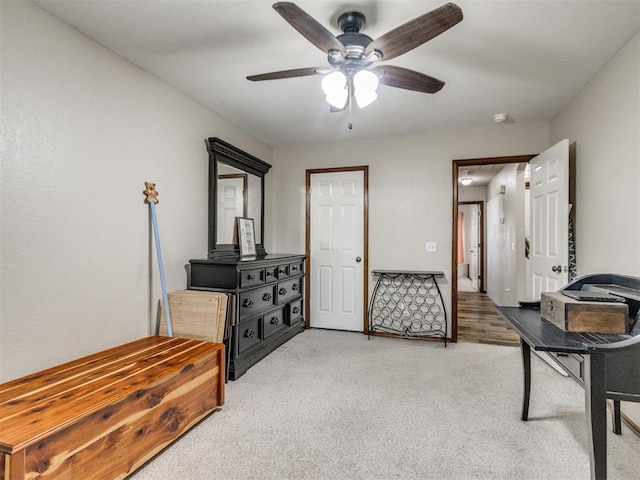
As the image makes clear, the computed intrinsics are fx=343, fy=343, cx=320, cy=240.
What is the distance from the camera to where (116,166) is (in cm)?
231

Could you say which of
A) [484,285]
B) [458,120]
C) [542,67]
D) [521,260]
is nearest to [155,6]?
[542,67]

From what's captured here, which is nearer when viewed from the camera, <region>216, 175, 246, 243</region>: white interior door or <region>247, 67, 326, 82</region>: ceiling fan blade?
<region>247, 67, 326, 82</region>: ceiling fan blade

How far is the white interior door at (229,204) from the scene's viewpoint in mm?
3420

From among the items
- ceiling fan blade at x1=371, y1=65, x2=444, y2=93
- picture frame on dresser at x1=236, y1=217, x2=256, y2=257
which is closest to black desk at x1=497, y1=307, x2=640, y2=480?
ceiling fan blade at x1=371, y1=65, x2=444, y2=93

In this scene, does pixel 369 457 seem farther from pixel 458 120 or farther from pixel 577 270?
pixel 458 120

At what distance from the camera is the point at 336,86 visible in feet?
6.11

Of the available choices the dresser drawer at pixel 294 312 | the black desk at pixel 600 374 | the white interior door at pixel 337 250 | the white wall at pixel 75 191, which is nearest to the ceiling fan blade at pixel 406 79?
the black desk at pixel 600 374

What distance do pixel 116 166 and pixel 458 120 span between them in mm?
3165

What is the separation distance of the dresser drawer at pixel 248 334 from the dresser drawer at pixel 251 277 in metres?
0.33

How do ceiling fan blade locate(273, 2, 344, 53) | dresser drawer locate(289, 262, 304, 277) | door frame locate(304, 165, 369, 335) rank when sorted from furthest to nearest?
door frame locate(304, 165, 369, 335) → dresser drawer locate(289, 262, 304, 277) → ceiling fan blade locate(273, 2, 344, 53)

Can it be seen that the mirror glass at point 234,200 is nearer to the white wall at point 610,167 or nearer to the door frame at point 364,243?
the door frame at point 364,243

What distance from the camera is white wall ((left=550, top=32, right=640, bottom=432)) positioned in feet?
6.75

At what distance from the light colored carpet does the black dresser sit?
0.18 metres

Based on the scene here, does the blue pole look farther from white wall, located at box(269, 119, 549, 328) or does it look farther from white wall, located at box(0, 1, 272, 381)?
white wall, located at box(269, 119, 549, 328)
